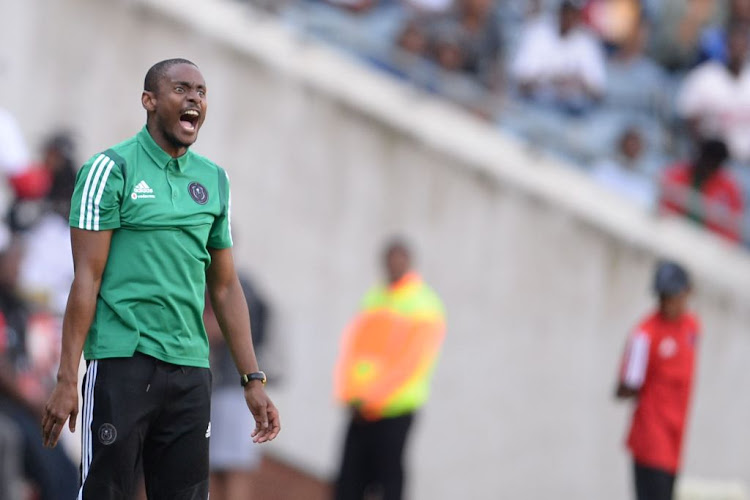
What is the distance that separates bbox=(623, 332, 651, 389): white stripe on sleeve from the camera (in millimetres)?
9172

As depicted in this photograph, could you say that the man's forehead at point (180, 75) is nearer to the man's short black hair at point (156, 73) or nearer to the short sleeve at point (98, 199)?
the man's short black hair at point (156, 73)

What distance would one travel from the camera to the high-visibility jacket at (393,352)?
10758 millimetres

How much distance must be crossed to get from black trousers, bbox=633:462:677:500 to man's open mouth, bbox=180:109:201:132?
4.90 meters

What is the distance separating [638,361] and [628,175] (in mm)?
5081

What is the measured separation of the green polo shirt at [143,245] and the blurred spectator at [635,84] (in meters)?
10.2

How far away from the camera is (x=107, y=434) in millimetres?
5109

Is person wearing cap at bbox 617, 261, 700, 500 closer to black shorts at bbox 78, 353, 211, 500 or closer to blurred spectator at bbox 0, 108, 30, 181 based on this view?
black shorts at bbox 78, 353, 211, 500

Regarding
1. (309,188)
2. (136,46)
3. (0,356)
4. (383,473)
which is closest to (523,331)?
(309,188)

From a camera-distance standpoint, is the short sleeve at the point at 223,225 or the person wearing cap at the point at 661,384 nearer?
the short sleeve at the point at 223,225

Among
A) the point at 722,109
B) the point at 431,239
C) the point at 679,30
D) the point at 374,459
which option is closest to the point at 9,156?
the point at 374,459

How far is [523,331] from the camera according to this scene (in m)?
13.9

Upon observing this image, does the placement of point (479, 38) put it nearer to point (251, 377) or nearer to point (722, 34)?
point (722, 34)

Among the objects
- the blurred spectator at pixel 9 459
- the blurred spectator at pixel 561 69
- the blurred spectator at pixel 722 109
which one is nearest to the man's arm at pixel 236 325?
the blurred spectator at pixel 9 459

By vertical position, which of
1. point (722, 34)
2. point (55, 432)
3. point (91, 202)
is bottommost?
point (55, 432)
